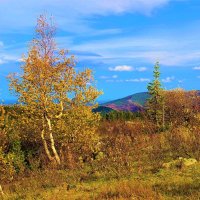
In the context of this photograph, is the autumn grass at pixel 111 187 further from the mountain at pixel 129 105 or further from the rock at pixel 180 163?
the mountain at pixel 129 105

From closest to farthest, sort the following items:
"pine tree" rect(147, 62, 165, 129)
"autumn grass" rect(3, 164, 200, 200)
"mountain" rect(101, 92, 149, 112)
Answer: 1. "autumn grass" rect(3, 164, 200, 200)
2. "pine tree" rect(147, 62, 165, 129)
3. "mountain" rect(101, 92, 149, 112)

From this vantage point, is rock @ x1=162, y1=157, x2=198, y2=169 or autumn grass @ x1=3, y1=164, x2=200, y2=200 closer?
autumn grass @ x1=3, y1=164, x2=200, y2=200

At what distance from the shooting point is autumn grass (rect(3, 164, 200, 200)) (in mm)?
12500

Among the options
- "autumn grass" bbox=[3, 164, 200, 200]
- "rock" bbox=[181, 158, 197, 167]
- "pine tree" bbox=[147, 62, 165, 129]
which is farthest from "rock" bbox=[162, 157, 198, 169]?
"pine tree" bbox=[147, 62, 165, 129]

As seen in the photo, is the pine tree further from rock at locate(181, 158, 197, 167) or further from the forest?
rock at locate(181, 158, 197, 167)

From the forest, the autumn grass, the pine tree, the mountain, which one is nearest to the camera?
the autumn grass

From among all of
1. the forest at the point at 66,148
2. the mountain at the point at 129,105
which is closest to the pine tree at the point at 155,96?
the mountain at the point at 129,105

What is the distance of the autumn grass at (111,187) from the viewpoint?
12.5 m

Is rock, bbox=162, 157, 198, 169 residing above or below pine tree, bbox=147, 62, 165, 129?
below

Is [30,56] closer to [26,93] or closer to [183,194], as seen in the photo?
[26,93]

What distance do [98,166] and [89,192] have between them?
242 inches

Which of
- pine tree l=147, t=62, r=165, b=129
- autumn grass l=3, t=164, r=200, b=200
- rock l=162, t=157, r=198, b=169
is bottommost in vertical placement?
autumn grass l=3, t=164, r=200, b=200

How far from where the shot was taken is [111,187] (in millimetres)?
14117

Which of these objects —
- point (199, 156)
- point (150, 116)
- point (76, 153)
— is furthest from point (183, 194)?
point (150, 116)
